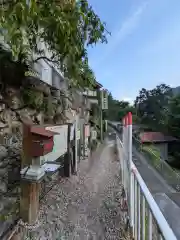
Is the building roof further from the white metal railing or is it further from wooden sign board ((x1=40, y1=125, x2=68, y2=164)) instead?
the white metal railing

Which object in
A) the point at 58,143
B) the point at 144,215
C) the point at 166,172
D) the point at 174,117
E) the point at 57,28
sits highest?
the point at 57,28

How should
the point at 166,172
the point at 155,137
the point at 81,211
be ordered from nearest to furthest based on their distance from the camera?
the point at 81,211 < the point at 166,172 < the point at 155,137

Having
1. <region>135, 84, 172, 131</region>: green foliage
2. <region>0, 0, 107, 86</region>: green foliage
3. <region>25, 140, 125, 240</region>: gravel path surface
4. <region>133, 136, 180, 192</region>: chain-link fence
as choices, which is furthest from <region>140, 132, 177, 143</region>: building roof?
<region>0, 0, 107, 86</region>: green foliage

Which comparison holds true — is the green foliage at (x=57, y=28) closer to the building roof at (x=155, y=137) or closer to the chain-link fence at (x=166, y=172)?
the chain-link fence at (x=166, y=172)

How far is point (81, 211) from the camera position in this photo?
7.98ft

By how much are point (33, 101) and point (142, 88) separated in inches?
774

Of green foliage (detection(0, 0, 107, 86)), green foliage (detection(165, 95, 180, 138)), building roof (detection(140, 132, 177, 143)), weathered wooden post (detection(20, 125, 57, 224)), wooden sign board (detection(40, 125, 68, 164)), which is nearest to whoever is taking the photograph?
green foliage (detection(0, 0, 107, 86))

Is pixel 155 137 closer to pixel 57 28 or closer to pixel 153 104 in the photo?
pixel 153 104

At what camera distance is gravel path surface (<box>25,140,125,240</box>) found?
1.98 m

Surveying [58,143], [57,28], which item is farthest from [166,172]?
[57,28]

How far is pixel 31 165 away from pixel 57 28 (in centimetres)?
156

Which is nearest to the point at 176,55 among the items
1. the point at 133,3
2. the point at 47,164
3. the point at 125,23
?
the point at 125,23

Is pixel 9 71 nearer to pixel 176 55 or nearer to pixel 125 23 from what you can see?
pixel 125 23

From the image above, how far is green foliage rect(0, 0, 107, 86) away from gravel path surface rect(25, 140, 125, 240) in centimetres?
192
